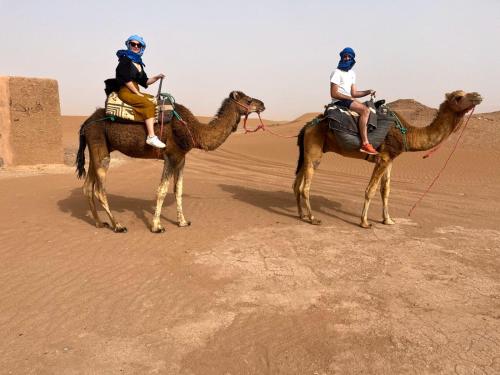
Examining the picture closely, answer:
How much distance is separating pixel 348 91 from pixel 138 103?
138 inches

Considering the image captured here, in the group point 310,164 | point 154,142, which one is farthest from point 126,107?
point 310,164

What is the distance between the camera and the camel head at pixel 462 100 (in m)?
6.64

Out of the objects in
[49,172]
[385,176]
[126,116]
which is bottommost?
[49,172]

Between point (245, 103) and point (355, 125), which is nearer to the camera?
point (245, 103)

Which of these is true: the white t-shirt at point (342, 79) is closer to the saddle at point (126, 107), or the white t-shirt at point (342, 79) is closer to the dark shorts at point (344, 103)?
the dark shorts at point (344, 103)

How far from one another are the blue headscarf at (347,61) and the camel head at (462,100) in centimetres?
173


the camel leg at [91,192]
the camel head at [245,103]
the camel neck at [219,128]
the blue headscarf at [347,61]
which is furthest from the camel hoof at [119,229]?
the blue headscarf at [347,61]

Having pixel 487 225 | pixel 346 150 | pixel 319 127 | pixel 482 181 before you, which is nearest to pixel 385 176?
pixel 346 150

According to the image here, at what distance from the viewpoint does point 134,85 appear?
641 centimetres

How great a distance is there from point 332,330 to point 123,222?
4.66m

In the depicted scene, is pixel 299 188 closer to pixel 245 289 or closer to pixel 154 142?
pixel 154 142

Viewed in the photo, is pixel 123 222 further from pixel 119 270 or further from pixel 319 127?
pixel 319 127

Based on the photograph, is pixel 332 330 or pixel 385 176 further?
pixel 385 176

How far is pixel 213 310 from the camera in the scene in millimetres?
4418
